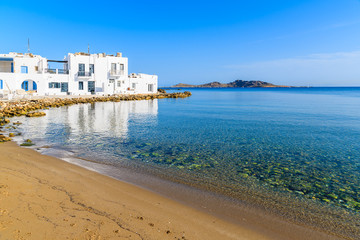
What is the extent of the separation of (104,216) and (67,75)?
4351 centimetres

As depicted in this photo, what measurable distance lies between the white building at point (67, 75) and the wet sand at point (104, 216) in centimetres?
3228

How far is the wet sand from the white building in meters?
32.3

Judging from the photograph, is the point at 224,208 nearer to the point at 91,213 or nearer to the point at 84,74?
the point at 91,213

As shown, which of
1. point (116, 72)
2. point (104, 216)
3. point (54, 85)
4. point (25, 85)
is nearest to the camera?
point (104, 216)

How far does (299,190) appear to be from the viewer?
709 centimetres

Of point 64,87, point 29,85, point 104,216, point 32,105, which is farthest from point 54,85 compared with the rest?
point 104,216

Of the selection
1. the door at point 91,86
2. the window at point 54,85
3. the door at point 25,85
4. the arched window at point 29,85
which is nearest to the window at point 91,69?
the door at point 91,86

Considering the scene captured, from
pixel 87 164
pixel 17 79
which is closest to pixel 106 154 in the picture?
pixel 87 164

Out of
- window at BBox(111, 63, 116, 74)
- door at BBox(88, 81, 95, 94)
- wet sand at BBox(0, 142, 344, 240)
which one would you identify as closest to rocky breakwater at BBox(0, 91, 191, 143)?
window at BBox(111, 63, 116, 74)

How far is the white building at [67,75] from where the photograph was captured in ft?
121

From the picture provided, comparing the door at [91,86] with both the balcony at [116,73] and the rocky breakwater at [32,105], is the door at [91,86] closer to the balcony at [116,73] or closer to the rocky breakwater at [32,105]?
the balcony at [116,73]

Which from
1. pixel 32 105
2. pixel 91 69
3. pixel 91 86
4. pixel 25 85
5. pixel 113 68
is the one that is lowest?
pixel 32 105

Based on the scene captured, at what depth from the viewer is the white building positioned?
36.9m

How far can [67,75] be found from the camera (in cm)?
4266
